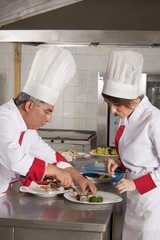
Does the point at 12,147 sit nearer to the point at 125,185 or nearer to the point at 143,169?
the point at 125,185

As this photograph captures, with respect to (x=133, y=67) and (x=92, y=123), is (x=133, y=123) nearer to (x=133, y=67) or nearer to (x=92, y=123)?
(x=133, y=67)

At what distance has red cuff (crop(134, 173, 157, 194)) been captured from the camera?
2.17 metres

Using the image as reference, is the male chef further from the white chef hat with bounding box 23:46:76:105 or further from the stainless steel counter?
the stainless steel counter

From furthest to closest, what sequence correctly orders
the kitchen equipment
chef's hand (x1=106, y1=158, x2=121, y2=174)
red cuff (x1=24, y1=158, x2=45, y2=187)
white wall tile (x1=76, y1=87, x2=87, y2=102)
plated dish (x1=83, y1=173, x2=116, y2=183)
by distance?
white wall tile (x1=76, y1=87, x2=87, y2=102) < the kitchen equipment < plated dish (x1=83, y1=173, x2=116, y2=183) < chef's hand (x1=106, y1=158, x2=121, y2=174) < red cuff (x1=24, y1=158, x2=45, y2=187)

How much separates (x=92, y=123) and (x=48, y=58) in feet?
12.9

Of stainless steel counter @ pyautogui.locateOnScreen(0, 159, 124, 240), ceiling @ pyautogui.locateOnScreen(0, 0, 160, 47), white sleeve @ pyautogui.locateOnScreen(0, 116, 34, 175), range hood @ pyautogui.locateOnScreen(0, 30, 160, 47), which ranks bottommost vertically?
stainless steel counter @ pyautogui.locateOnScreen(0, 159, 124, 240)

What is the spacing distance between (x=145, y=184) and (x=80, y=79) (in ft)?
13.2

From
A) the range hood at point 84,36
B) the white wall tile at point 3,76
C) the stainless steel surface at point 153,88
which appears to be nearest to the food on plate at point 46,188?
the range hood at point 84,36

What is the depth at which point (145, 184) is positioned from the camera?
7.15 ft

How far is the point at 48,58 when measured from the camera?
2154 millimetres

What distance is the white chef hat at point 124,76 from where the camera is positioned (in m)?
2.27

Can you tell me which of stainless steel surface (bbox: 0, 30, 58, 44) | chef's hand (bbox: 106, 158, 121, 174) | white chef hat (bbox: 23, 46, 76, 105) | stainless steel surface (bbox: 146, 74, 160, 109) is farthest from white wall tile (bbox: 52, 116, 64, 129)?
white chef hat (bbox: 23, 46, 76, 105)

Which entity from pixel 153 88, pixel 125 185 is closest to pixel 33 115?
pixel 125 185

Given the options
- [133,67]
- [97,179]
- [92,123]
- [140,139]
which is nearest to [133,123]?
[140,139]
